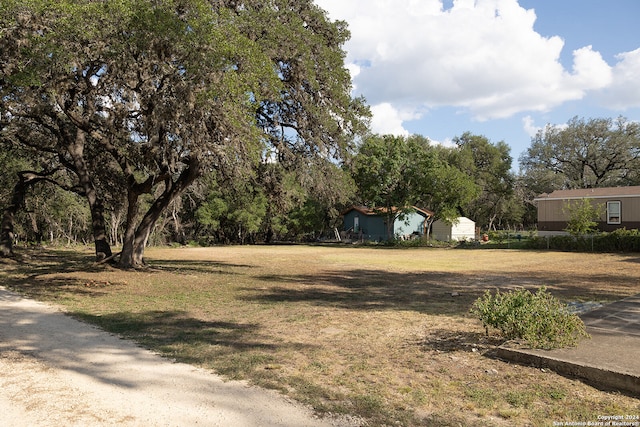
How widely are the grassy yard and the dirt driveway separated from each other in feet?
1.03

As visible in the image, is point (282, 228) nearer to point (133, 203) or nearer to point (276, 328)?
point (133, 203)

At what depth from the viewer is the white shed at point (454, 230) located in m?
41.1

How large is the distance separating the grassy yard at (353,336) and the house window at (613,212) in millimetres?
19569

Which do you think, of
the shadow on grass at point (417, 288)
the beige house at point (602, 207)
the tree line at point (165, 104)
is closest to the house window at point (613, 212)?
the beige house at point (602, 207)

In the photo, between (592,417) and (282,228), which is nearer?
(592,417)

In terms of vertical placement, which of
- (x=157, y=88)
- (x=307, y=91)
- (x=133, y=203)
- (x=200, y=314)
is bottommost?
(x=200, y=314)

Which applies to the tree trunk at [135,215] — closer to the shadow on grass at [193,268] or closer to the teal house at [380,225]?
the shadow on grass at [193,268]

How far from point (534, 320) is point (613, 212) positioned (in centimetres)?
3177

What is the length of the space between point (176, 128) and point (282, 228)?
33.6 metres

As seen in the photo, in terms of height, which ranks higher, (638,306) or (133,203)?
(133,203)

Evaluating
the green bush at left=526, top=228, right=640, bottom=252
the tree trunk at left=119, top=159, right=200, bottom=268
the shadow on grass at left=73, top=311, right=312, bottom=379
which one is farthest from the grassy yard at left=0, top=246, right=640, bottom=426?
the green bush at left=526, top=228, right=640, bottom=252

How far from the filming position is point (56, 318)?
24.9 feet

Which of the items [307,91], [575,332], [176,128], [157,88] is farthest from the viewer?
[307,91]

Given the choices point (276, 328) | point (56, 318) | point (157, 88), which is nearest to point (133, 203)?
point (157, 88)
